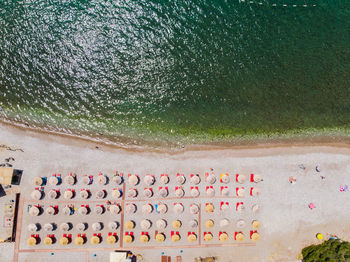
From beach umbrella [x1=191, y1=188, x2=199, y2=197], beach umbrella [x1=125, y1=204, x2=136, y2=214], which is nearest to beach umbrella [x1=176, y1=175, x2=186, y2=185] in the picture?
beach umbrella [x1=191, y1=188, x2=199, y2=197]

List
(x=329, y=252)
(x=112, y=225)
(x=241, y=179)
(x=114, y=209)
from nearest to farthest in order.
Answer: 1. (x=329, y=252)
2. (x=112, y=225)
3. (x=114, y=209)
4. (x=241, y=179)

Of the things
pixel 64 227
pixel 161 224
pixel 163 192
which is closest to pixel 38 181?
pixel 64 227

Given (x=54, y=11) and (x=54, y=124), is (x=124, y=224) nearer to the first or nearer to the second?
(x=54, y=124)

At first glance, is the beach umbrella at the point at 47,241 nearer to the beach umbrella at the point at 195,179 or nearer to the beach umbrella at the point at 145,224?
the beach umbrella at the point at 145,224

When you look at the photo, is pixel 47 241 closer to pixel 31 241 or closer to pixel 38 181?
pixel 31 241

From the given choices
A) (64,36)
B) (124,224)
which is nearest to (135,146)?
(124,224)

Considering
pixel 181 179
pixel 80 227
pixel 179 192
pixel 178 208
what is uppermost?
pixel 181 179

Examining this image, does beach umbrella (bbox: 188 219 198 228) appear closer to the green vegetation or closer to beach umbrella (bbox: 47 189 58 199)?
the green vegetation
